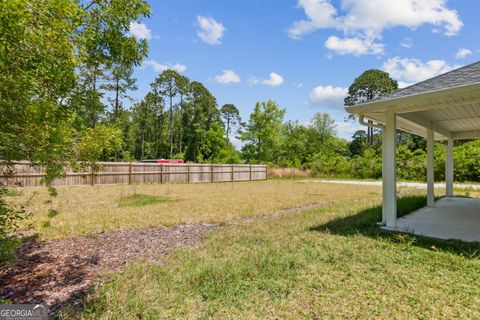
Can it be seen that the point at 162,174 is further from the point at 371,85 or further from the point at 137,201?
the point at 371,85

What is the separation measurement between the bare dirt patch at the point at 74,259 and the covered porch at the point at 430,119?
3507 mm

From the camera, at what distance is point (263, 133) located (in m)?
25.9

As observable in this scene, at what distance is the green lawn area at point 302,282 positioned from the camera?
2.27 m

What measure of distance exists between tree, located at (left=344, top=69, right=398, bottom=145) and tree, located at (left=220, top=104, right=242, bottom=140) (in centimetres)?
1440

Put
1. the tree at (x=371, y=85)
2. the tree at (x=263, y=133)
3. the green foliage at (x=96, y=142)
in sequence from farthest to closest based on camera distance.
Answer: the tree at (x=371, y=85)
the tree at (x=263, y=133)
the green foliage at (x=96, y=142)

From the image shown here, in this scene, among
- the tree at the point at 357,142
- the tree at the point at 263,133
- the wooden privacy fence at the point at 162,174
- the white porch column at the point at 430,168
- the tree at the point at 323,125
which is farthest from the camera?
the tree at the point at 357,142

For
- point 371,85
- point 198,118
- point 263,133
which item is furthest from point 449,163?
point 198,118

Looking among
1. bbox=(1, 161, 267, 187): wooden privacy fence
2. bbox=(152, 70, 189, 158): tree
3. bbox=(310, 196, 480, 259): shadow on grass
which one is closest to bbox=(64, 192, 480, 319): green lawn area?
bbox=(310, 196, 480, 259): shadow on grass

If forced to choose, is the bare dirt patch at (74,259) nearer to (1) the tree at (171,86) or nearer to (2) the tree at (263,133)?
(2) the tree at (263,133)

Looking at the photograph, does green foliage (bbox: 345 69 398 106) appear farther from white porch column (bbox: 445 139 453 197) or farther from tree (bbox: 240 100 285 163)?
white porch column (bbox: 445 139 453 197)

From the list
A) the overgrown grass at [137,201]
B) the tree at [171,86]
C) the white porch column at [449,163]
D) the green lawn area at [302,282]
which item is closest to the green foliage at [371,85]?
the tree at [171,86]

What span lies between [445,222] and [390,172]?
1.87 m

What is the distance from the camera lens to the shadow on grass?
3.71 m

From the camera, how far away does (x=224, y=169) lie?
60.8ft
